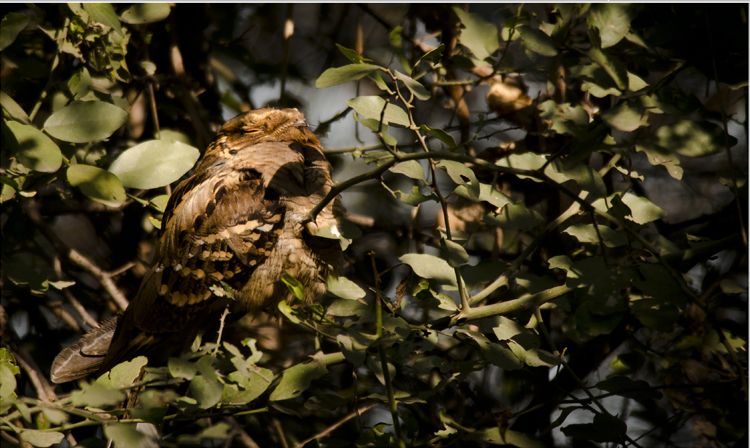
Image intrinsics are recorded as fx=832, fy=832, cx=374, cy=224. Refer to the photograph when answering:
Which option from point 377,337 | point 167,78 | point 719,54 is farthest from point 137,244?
point 719,54

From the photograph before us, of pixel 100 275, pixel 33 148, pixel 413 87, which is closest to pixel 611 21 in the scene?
pixel 413 87

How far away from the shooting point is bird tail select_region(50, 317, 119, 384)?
6.91 ft

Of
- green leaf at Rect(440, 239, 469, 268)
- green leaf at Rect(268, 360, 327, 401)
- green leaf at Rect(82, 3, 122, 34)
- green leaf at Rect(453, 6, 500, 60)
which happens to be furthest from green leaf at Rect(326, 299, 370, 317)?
green leaf at Rect(82, 3, 122, 34)

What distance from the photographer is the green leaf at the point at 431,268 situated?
1370 millimetres

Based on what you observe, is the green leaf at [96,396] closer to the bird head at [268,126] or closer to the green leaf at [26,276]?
the green leaf at [26,276]

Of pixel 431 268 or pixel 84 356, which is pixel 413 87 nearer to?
pixel 431 268

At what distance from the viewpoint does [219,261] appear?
2281 millimetres

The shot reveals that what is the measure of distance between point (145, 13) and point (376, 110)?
2.99ft

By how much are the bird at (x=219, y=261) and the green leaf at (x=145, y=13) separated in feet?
1.71

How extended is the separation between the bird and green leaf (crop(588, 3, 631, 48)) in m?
1.03

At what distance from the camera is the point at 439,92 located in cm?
289

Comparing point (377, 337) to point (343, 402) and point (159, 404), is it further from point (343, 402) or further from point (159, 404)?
point (159, 404)

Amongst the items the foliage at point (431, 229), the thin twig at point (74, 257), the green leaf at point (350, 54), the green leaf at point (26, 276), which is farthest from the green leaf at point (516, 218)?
the thin twig at point (74, 257)

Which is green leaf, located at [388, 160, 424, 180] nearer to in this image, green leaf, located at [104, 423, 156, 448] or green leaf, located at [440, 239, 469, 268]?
green leaf, located at [440, 239, 469, 268]
